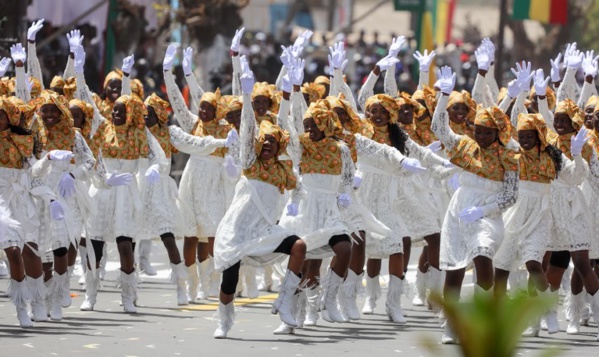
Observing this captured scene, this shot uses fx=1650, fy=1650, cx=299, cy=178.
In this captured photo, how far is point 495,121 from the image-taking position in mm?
11828

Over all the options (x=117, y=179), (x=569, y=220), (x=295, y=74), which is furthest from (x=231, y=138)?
(x=569, y=220)

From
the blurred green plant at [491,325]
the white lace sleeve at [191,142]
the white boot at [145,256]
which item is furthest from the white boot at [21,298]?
the blurred green plant at [491,325]

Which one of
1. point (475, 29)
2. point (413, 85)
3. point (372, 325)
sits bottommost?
point (372, 325)

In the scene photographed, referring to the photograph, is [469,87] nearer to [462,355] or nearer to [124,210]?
[124,210]

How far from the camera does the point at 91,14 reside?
24219mm

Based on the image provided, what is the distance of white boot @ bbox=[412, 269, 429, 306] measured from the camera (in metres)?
14.6

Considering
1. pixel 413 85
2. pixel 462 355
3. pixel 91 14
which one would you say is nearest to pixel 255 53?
pixel 413 85

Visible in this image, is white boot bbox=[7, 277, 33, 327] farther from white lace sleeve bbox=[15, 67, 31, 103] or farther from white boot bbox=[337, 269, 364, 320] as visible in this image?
white boot bbox=[337, 269, 364, 320]

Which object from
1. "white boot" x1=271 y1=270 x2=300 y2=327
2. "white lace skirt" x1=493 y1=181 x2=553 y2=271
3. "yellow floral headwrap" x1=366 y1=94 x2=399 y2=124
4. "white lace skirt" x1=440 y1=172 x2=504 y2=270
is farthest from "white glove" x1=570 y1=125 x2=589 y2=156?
"white boot" x1=271 y1=270 x2=300 y2=327

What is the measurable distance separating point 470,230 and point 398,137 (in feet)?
6.39

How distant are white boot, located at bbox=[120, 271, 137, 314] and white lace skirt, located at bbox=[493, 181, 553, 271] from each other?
3.09m

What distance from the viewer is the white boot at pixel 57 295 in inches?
500

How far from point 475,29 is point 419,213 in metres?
43.9

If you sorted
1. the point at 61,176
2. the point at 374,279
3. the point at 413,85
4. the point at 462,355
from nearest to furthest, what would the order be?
the point at 462,355, the point at 61,176, the point at 374,279, the point at 413,85
